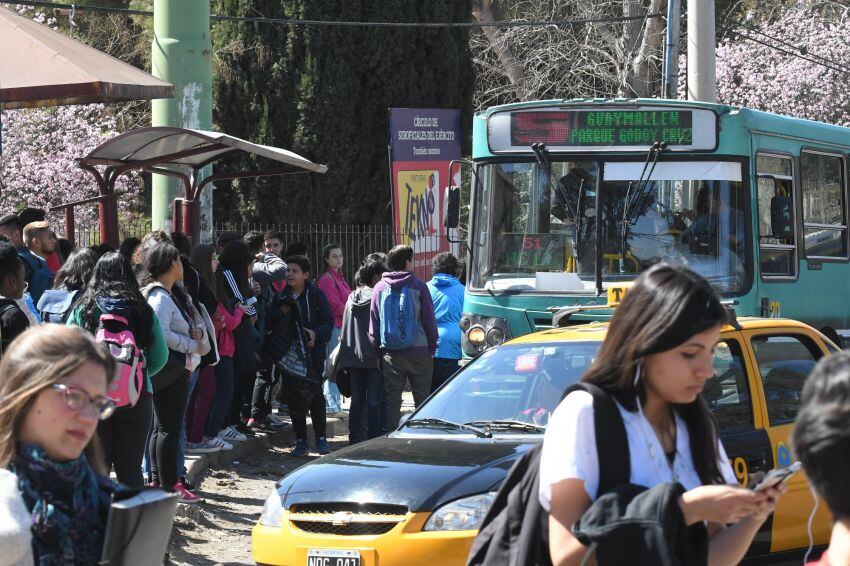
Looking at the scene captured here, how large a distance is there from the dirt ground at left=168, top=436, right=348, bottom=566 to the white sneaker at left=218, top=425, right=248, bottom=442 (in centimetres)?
19

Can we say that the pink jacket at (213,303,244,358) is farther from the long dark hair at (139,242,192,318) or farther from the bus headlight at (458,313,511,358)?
the long dark hair at (139,242,192,318)

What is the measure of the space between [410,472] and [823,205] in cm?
802

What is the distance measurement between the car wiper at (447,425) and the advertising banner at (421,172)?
1117 cm

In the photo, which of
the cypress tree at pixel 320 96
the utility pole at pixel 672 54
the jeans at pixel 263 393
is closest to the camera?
the jeans at pixel 263 393

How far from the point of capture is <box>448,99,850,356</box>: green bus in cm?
1105

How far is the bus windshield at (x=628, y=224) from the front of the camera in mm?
11039

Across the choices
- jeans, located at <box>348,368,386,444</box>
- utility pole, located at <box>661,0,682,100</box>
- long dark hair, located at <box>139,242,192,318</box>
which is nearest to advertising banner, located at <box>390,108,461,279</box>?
utility pole, located at <box>661,0,682,100</box>

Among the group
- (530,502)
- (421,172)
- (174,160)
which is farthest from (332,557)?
(421,172)

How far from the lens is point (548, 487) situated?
3.03 metres

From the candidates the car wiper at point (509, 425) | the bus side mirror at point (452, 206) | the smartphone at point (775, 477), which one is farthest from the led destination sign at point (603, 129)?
the smartphone at point (775, 477)

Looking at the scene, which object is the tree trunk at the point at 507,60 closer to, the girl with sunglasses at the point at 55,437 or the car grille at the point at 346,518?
the car grille at the point at 346,518

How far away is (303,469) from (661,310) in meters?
3.87

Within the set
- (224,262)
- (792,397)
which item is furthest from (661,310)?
(224,262)

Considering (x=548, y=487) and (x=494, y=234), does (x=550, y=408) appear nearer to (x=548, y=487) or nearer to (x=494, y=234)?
(x=548, y=487)
